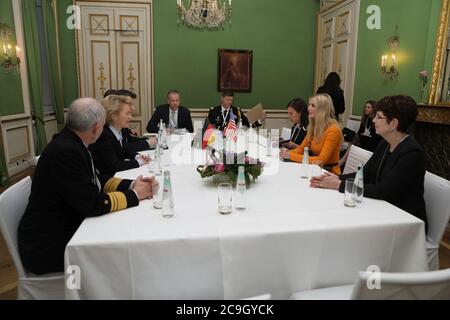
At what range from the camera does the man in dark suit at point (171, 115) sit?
541 cm

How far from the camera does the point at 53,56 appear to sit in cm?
646

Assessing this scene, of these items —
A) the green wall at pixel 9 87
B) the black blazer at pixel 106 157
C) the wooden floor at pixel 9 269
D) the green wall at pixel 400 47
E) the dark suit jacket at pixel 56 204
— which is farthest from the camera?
the green wall at pixel 9 87

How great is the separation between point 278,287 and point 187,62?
6352mm

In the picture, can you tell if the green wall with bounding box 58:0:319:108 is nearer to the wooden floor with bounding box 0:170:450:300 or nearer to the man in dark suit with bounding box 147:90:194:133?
the man in dark suit with bounding box 147:90:194:133

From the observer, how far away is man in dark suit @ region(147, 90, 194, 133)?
5.41m

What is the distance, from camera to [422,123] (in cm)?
439

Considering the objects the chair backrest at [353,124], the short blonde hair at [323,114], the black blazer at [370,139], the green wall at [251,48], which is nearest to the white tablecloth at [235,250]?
the short blonde hair at [323,114]

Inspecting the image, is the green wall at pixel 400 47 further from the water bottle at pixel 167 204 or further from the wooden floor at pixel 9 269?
the water bottle at pixel 167 204

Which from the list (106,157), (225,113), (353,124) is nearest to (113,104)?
(106,157)

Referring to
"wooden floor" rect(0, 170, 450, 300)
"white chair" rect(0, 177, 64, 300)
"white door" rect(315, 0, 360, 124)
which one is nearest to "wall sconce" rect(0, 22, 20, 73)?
"wooden floor" rect(0, 170, 450, 300)

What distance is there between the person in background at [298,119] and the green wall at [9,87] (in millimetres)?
3955

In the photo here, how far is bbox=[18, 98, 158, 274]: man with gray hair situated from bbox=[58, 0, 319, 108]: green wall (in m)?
5.71

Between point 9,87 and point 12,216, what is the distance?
13.7ft

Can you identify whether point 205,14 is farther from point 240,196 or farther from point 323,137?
point 240,196
